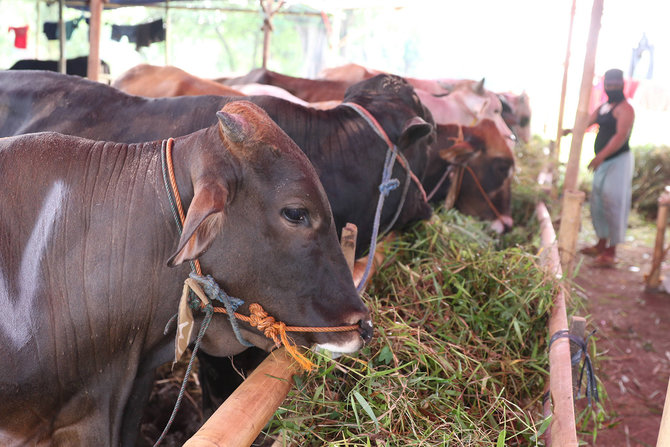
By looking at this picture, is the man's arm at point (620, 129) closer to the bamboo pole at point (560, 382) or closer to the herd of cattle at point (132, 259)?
the bamboo pole at point (560, 382)

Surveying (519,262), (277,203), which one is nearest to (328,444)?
(277,203)

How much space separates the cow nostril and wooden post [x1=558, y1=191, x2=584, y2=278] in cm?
265

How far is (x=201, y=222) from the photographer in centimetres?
162

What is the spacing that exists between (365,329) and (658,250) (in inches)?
243

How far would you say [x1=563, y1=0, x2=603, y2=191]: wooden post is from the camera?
4.30 meters

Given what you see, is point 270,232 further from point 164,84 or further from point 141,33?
point 141,33

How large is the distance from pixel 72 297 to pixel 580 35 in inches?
431

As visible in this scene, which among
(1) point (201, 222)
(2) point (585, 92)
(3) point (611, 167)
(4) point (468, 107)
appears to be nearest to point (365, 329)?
(1) point (201, 222)

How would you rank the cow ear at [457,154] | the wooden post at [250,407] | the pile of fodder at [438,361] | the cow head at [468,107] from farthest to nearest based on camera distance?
the cow head at [468,107] < the cow ear at [457,154] < the pile of fodder at [438,361] < the wooden post at [250,407]

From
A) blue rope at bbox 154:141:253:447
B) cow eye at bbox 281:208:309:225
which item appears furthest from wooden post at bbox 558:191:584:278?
blue rope at bbox 154:141:253:447

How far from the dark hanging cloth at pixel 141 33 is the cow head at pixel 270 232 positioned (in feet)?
32.0

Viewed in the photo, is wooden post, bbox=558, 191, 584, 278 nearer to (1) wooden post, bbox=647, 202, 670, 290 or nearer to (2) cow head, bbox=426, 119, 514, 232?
(2) cow head, bbox=426, 119, 514, 232

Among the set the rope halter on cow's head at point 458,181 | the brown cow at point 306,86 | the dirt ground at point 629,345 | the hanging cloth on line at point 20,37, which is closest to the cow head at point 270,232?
the dirt ground at point 629,345

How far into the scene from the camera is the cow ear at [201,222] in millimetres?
1614
